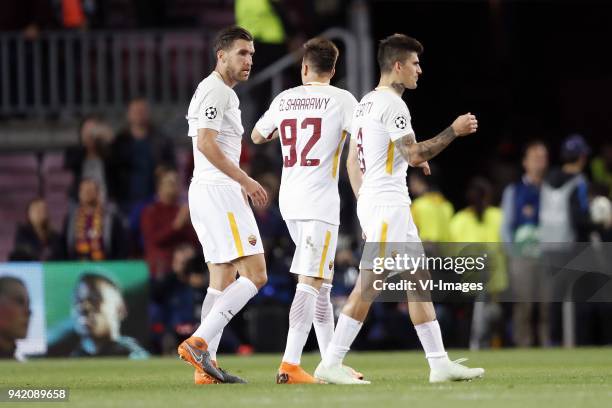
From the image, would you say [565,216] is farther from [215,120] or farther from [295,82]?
[215,120]

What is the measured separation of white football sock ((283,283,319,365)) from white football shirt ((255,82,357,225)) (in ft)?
1.72

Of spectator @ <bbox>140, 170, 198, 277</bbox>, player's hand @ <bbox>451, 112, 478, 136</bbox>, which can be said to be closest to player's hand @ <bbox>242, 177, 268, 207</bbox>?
player's hand @ <bbox>451, 112, 478, 136</bbox>

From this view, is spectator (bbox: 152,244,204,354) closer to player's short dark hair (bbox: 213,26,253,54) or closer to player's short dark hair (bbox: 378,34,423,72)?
player's short dark hair (bbox: 213,26,253,54)

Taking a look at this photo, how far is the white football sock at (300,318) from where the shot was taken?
36.1 ft

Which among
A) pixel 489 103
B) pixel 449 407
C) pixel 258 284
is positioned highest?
pixel 489 103

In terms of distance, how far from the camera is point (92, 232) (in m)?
17.4

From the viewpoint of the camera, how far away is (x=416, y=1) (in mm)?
24891

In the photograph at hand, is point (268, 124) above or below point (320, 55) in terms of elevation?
below

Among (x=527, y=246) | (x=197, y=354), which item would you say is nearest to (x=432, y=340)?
(x=197, y=354)

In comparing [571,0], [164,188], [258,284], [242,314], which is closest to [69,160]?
[164,188]

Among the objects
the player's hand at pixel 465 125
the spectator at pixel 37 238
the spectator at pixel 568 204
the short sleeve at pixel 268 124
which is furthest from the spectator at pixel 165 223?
the player's hand at pixel 465 125

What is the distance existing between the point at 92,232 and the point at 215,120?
646 cm

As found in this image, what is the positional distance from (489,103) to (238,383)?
15018 mm

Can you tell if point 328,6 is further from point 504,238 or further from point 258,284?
point 258,284
